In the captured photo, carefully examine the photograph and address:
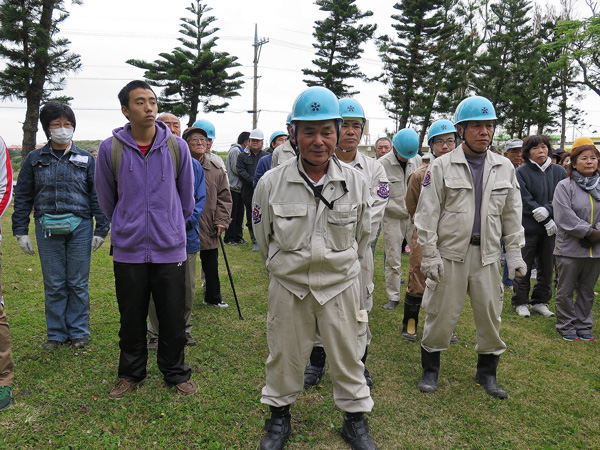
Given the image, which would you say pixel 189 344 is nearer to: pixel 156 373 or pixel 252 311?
pixel 156 373

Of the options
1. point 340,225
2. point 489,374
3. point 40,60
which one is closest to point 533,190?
point 489,374

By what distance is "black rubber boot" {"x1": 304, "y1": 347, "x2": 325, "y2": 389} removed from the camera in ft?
11.8

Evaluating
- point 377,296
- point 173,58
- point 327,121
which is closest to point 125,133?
point 327,121

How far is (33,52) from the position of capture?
18.1 meters

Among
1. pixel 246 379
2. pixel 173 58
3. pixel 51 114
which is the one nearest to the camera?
pixel 246 379

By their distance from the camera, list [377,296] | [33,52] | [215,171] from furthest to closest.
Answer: [33,52] → [377,296] → [215,171]

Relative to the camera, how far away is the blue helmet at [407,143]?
535 centimetres

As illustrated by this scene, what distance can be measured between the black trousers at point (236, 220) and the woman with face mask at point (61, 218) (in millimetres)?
5843

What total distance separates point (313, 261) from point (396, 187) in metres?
3.41

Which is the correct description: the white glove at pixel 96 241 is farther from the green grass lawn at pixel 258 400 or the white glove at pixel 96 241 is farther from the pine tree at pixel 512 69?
the pine tree at pixel 512 69

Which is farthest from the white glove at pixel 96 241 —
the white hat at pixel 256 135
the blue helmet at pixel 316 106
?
the white hat at pixel 256 135

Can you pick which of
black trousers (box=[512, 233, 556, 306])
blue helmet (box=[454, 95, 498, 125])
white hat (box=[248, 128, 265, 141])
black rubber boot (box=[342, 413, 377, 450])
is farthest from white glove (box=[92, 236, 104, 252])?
white hat (box=[248, 128, 265, 141])

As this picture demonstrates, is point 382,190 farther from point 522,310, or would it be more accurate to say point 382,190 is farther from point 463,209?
point 522,310

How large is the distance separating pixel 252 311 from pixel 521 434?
3.28 meters
